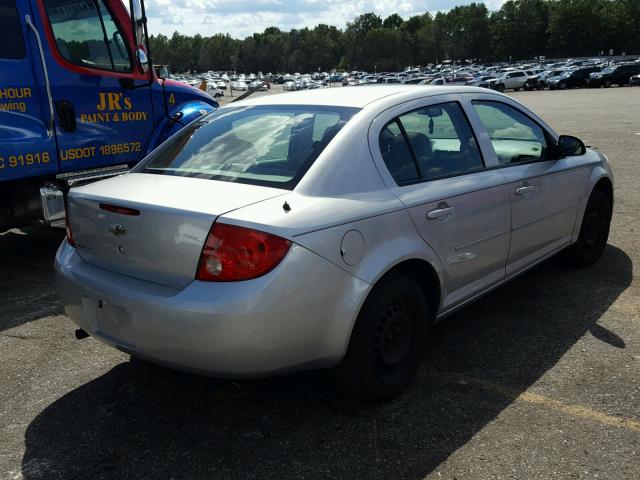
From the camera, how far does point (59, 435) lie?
306 centimetres

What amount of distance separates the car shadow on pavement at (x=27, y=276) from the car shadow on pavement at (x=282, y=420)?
141 centimetres

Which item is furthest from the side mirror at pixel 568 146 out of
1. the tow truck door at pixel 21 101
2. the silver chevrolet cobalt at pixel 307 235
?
the tow truck door at pixel 21 101

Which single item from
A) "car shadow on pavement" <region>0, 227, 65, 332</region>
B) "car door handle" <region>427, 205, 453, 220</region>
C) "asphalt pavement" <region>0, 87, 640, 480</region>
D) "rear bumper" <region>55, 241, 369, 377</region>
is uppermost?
"car door handle" <region>427, 205, 453, 220</region>

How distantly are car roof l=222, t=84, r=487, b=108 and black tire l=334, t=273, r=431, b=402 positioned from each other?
1.05 m

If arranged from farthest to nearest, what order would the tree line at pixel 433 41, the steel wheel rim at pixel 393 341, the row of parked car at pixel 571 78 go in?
the tree line at pixel 433 41
the row of parked car at pixel 571 78
the steel wheel rim at pixel 393 341

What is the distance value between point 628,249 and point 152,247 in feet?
15.4

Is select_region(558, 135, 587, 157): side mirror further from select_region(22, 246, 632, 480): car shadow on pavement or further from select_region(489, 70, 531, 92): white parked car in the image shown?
select_region(489, 70, 531, 92): white parked car

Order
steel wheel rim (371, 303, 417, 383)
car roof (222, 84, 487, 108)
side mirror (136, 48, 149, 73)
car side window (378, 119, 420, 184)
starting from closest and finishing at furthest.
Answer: steel wheel rim (371, 303, 417, 383)
car side window (378, 119, 420, 184)
car roof (222, 84, 487, 108)
side mirror (136, 48, 149, 73)

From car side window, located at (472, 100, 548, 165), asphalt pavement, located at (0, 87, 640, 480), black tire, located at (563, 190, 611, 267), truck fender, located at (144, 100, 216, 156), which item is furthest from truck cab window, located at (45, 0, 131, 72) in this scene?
black tire, located at (563, 190, 611, 267)

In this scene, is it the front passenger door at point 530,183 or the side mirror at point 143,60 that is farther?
the side mirror at point 143,60

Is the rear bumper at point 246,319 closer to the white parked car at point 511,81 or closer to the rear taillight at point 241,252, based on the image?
the rear taillight at point 241,252

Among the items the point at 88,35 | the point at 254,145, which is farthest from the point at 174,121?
the point at 254,145

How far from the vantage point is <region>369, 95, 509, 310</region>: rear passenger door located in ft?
10.9

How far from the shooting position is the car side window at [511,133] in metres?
4.14
